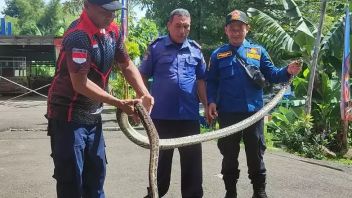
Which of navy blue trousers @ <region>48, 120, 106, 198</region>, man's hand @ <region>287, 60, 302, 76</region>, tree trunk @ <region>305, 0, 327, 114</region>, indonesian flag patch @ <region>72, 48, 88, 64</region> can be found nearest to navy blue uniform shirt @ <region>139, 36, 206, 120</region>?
man's hand @ <region>287, 60, 302, 76</region>

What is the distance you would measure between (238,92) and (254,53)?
41 cm

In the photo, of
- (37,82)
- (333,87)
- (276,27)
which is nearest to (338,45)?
(333,87)

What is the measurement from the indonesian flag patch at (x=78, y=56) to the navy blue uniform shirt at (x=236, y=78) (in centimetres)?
183

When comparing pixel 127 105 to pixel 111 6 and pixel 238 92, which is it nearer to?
pixel 111 6

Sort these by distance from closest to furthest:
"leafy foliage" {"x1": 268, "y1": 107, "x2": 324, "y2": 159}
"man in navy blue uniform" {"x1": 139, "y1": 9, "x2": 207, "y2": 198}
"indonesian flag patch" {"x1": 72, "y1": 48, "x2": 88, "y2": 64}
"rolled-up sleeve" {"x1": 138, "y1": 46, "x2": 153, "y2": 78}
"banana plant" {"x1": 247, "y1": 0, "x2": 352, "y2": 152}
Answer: "indonesian flag patch" {"x1": 72, "y1": 48, "x2": 88, "y2": 64} → "man in navy blue uniform" {"x1": 139, "y1": 9, "x2": 207, "y2": 198} → "rolled-up sleeve" {"x1": 138, "y1": 46, "x2": 153, "y2": 78} → "leafy foliage" {"x1": 268, "y1": 107, "x2": 324, "y2": 159} → "banana plant" {"x1": 247, "y1": 0, "x2": 352, "y2": 152}

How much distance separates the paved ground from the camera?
500cm

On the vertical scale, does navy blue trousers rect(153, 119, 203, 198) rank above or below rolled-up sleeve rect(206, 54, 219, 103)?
below

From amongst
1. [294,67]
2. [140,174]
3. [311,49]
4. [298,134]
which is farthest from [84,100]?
[311,49]

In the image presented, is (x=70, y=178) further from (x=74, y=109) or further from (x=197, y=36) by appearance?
(x=197, y=36)

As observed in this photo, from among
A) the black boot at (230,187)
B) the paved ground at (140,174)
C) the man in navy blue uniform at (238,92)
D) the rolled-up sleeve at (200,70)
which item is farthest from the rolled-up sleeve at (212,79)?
the paved ground at (140,174)

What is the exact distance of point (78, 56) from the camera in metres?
2.74

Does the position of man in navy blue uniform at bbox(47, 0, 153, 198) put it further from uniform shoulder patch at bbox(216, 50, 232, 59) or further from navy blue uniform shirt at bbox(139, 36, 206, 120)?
uniform shoulder patch at bbox(216, 50, 232, 59)

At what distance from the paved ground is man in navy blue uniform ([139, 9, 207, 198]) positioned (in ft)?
2.66

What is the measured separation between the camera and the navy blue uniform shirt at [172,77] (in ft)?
13.4
